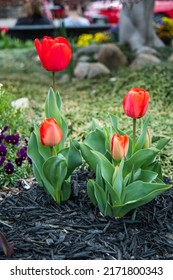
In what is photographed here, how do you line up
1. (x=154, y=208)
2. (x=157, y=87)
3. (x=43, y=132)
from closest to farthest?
(x=43, y=132) → (x=154, y=208) → (x=157, y=87)

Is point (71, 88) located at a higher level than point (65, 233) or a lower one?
lower

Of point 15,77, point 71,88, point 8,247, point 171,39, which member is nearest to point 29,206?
point 8,247

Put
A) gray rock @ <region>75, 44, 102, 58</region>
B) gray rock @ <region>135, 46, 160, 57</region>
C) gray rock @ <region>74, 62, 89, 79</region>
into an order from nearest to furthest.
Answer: gray rock @ <region>74, 62, 89, 79</region>
gray rock @ <region>135, 46, 160, 57</region>
gray rock @ <region>75, 44, 102, 58</region>

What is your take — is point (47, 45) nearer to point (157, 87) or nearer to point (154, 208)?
point (154, 208)

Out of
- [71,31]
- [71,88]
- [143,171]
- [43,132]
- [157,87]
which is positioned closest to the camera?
[43,132]

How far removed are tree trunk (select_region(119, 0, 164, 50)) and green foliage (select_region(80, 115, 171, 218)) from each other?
766cm

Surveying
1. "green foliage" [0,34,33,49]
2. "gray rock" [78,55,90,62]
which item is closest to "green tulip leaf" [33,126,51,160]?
"gray rock" [78,55,90,62]

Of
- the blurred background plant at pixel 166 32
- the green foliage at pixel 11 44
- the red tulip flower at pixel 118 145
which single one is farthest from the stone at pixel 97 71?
the red tulip flower at pixel 118 145

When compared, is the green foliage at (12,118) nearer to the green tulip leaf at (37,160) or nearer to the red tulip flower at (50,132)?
the green tulip leaf at (37,160)

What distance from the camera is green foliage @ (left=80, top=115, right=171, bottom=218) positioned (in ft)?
9.14

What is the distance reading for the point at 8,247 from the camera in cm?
261

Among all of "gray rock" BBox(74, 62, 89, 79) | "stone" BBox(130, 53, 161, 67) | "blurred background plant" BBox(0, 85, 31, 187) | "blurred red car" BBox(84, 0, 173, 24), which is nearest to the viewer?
"blurred background plant" BBox(0, 85, 31, 187)

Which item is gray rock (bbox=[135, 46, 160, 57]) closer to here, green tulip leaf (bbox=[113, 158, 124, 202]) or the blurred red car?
the blurred red car
